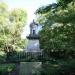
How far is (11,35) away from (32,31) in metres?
4.27

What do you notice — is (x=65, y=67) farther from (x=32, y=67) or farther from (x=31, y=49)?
(x=31, y=49)

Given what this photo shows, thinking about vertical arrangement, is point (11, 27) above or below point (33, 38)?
above

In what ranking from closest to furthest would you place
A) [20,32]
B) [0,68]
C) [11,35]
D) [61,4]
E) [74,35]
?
[61,4] < [74,35] < [0,68] < [11,35] < [20,32]

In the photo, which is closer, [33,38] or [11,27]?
[33,38]

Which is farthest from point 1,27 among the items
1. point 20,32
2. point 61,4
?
point 61,4

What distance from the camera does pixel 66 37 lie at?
51.2 feet

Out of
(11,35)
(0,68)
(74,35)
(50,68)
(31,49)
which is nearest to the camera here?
(74,35)

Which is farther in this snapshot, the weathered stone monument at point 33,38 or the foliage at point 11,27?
the weathered stone monument at point 33,38

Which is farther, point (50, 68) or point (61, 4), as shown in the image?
point (50, 68)

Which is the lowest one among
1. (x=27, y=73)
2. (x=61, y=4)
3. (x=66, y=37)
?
(x=27, y=73)

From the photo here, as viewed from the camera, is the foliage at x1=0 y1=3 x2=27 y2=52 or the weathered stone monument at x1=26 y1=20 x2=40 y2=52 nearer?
the foliage at x1=0 y1=3 x2=27 y2=52

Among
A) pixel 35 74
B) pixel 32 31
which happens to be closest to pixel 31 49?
pixel 32 31

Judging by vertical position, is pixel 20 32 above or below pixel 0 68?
above

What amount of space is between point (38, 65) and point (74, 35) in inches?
137
